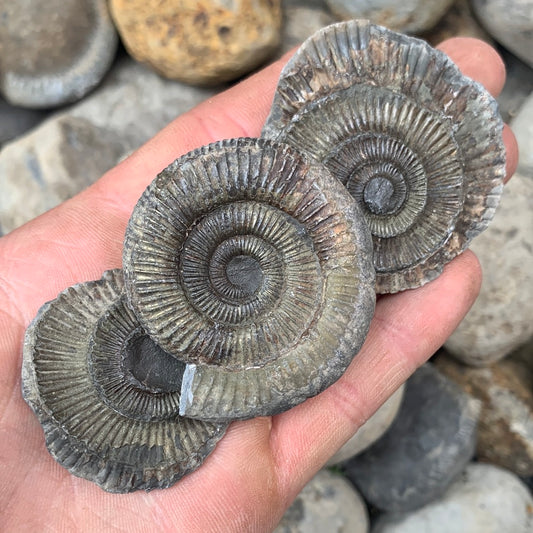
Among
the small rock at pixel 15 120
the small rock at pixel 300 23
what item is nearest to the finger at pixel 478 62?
the small rock at pixel 300 23

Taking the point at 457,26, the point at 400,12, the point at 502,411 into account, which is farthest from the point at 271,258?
the point at 457,26

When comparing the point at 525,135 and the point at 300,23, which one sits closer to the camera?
the point at 525,135

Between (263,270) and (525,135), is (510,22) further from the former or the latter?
(263,270)

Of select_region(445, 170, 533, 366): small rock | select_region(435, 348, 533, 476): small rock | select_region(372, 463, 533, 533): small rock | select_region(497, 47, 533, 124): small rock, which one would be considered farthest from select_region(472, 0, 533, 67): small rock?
select_region(372, 463, 533, 533): small rock

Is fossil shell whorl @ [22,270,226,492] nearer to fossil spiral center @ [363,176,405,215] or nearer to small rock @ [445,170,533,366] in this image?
fossil spiral center @ [363,176,405,215]

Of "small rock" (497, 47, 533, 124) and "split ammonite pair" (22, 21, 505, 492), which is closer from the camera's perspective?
"split ammonite pair" (22, 21, 505, 492)

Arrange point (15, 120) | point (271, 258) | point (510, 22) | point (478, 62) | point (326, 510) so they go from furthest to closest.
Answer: point (15, 120) → point (510, 22) → point (326, 510) → point (478, 62) → point (271, 258)

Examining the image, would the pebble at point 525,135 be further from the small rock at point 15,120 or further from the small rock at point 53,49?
the small rock at point 15,120
